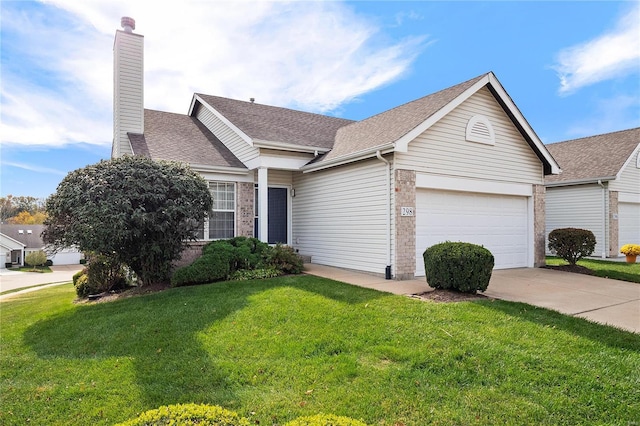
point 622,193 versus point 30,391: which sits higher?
point 622,193

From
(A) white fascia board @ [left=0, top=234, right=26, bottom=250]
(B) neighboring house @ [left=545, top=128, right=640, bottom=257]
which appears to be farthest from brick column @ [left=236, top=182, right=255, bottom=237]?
(A) white fascia board @ [left=0, top=234, right=26, bottom=250]

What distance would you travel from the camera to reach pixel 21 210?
229ft

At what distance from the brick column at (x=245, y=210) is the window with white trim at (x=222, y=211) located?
18 centimetres

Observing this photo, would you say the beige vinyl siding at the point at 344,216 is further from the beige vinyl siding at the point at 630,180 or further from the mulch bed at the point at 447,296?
the beige vinyl siding at the point at 630,180

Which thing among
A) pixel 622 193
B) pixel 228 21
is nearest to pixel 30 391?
pixel 228 21

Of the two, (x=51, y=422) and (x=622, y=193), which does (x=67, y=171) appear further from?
(x=622, y=193)

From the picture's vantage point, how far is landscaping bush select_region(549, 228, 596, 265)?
11969 millimetres

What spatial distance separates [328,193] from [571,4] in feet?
Answer: 27.9

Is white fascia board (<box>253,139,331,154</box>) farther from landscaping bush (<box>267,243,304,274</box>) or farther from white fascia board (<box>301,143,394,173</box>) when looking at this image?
landscaping bush (<box>267,243,304,274</box>)

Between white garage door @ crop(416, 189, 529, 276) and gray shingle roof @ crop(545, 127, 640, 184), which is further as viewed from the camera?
gray shingle roof @ crop(545, 127, 640, 184)

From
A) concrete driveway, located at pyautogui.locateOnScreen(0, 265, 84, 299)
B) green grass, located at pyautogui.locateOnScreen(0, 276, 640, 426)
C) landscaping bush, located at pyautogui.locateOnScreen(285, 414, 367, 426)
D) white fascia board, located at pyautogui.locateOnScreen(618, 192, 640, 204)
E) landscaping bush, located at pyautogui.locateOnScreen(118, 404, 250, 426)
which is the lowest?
concrete driveway, located at pyautogui.locateOnScreen(0, 265, 84, 299)

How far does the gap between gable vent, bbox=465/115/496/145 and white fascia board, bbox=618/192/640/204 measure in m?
9.92

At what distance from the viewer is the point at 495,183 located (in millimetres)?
11641

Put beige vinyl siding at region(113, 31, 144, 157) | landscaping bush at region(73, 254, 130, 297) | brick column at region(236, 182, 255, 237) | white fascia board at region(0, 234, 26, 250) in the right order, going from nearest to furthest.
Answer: landscaping bush at region(73, 254, 130, 297), brick column at region(236, 182, 255, 237), beige vinyl siding at region(113, 31, 144, 157), white fascia board at region(0, 234, 26, 250)
